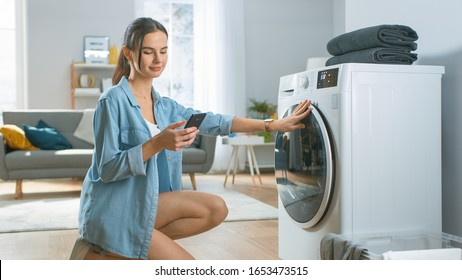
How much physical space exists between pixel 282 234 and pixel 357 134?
0.74m

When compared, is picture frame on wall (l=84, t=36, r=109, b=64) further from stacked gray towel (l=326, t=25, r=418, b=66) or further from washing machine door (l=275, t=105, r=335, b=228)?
stacked gray towel (l=326, t=25, r=418, b=66)

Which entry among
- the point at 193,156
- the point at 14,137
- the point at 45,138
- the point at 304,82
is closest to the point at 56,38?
the point at 45,138

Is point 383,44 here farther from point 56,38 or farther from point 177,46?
point 56,38

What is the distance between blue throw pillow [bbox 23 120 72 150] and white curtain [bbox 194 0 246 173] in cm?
227

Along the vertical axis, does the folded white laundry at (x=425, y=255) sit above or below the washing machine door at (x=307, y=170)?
below

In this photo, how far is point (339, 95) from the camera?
2096 millimetres

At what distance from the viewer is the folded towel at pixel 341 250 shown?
1.96 metres

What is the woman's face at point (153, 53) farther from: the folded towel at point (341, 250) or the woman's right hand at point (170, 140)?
the folded towel at point (341, 250)

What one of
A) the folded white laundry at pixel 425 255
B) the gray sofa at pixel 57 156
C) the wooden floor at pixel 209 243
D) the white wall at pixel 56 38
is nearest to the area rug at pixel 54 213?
the wooden floor at pixel 209 243

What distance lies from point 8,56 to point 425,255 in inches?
240

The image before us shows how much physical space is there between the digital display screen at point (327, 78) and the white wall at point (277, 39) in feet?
17.2

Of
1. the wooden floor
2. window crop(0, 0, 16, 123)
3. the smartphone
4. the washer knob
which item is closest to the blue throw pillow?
window crop(0, 0, 16, 123)

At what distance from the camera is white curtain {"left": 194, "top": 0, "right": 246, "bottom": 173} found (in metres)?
7.21
